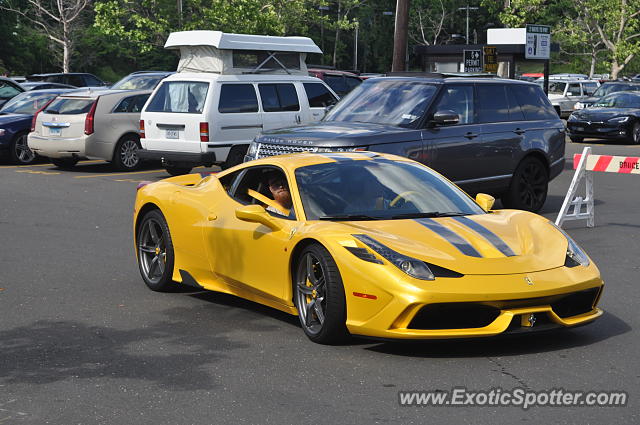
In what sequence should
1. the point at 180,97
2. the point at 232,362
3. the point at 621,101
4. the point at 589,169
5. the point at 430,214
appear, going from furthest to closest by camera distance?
the point at 621,101
the point at 180,97
the point at 589,169
the point at 430,214
the point at 232,362

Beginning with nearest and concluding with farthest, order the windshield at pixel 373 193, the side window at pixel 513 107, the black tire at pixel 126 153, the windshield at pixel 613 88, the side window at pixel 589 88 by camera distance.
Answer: the windshield at pixel 373 193, the side window at pixel 513 107, the black tire at pixel 126 153, the windshield at pixel 613 88, the side window at pixel 589 88

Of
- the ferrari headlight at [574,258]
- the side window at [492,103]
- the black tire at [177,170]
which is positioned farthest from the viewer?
the black tire at [177,170]

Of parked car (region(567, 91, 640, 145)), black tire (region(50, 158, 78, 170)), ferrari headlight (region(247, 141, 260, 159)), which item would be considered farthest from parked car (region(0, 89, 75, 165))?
parked car (region(567, 91, 640, 145))

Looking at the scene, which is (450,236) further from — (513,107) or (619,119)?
(619,119)

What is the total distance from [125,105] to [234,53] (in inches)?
110

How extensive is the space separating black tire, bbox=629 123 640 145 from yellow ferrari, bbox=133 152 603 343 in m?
24.0

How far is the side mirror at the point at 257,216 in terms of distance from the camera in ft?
25.0

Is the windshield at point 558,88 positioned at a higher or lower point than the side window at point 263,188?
lower

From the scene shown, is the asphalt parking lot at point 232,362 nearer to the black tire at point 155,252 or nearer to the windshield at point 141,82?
the black tire at point 155,252

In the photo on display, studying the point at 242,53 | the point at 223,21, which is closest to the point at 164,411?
the point at 242,53

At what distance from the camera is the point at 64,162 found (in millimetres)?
22375

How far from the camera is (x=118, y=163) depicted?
21328 mm

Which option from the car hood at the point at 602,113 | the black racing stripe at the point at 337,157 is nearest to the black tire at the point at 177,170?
the black racing stripe at the point at 337,157

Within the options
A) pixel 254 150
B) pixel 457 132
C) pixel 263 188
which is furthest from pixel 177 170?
pixel 263 188
